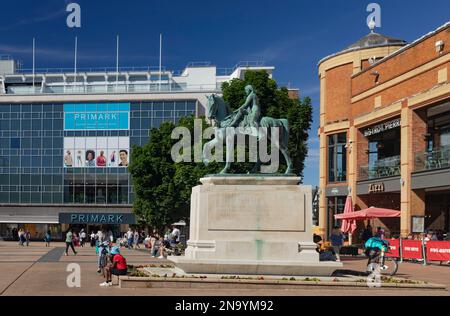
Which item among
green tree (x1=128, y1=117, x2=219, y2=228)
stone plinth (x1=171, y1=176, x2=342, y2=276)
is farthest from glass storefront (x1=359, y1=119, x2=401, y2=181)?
stone plinth (x1=171, y1=176, x2=342, y2=276)

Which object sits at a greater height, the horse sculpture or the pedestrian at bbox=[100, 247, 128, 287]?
the horse sculpture

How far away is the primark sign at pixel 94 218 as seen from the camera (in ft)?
259

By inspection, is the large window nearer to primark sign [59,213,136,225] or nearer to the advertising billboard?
primark sign [59,213,136,225]

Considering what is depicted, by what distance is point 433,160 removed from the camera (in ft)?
123

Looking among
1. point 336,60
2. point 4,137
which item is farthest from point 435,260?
point 4,137

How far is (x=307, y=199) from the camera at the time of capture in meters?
20.7

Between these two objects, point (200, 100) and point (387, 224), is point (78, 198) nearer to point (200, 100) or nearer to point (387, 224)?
point (200, 100)

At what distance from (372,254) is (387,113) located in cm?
2206

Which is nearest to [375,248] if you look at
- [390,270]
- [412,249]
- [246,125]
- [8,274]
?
[390,270]

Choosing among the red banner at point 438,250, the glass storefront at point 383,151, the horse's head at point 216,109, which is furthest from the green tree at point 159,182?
the horse's head at point 216,109

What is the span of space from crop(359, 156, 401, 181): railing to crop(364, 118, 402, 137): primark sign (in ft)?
6.48

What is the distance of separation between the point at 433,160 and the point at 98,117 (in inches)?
2000

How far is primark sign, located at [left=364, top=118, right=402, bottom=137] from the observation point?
139 ft

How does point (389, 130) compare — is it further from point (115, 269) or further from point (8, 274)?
point (115, 269)
